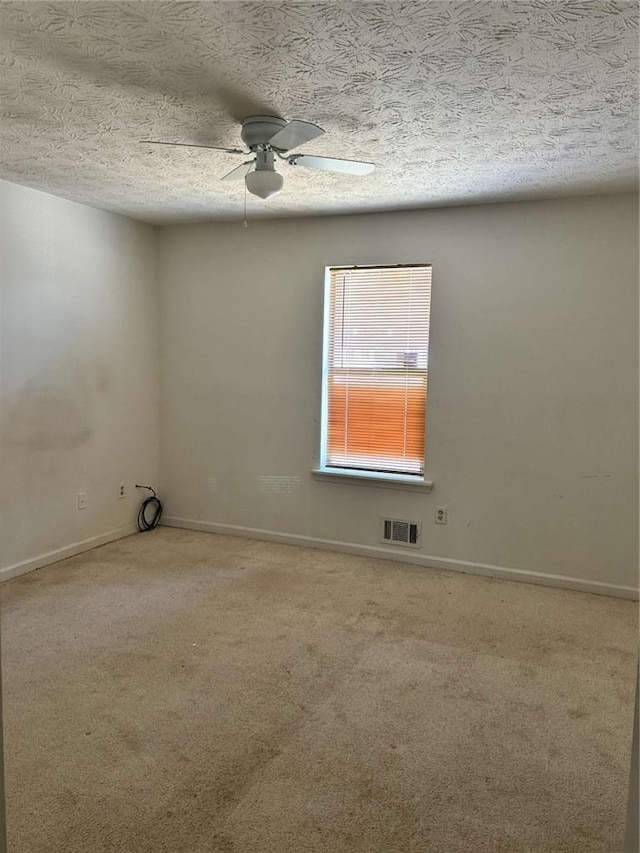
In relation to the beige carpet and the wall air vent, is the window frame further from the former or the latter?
the beige carpet

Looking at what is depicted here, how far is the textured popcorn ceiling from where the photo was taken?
171 centimetres

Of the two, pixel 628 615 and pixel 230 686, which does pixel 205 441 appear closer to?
pixel 230 686

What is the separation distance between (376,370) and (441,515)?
3.60 ft

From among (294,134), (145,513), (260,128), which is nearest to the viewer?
(294,134)

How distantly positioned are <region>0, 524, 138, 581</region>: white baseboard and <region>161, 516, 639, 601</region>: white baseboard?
0.44 meters

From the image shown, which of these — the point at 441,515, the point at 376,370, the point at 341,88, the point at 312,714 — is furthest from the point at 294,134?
the point at 441,515

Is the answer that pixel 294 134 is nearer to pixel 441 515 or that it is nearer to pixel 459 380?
pixel 459 380

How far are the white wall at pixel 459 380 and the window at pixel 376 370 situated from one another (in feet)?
0.33

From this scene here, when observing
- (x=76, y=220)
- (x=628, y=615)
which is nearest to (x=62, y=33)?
(x=76, y=220)

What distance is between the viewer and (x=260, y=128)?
2.45m

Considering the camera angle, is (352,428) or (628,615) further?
(352,428)

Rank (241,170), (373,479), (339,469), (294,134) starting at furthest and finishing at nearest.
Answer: (339,469) < (373,479) < (241,170) < (294,134)

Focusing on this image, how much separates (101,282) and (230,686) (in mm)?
2992

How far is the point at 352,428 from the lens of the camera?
14.1 ft
